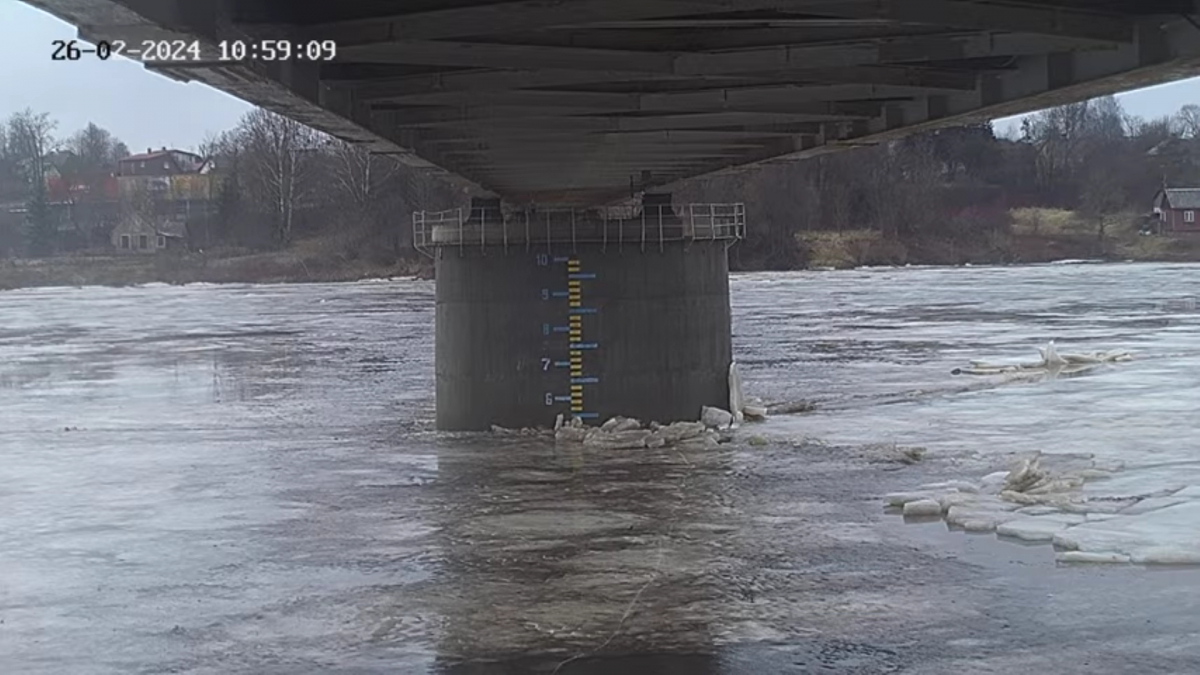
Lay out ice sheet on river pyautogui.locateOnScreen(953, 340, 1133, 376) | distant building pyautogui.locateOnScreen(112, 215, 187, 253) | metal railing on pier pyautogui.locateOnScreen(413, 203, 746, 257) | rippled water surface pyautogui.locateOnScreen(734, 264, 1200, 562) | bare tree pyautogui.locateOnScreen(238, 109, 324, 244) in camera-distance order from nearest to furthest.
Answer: rippled water surface pyautogui.locateOnScreen(734, 264, 1200, 562) < metal railing on pier pyautogui.locateOnScreen(413, 203, 746, 257) < ice sheet on river pyautogui.locateOnScreen(953, 340, 1133, 376) < bare tree pyautogui.locateOnScreen(238, 109, 324, 244) < distant building pyautogui.locateOnScreen(112, 215, 187, 253)

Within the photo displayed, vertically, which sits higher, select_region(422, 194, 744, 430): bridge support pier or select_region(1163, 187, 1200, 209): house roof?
select_region(1163, 187, 1200, 209): house roof

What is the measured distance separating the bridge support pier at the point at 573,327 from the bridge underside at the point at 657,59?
933 cm

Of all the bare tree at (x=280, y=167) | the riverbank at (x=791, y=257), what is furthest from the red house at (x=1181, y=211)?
the bare tree at (x=280, y=167)

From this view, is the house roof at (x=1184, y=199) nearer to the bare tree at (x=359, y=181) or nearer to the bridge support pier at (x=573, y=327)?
the bare tree at (x=359, y=181)

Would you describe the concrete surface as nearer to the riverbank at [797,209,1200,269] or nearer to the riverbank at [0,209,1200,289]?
the riverbank at [0,209,1200,289]

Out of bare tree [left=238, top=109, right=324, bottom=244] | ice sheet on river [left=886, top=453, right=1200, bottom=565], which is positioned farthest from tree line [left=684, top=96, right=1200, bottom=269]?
ice sheet on river [left=886, top=453, right=1200, bottom=565]

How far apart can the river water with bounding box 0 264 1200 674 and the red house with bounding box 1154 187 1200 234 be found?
8187 cm

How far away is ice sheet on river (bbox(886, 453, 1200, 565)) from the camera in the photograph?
613 inches

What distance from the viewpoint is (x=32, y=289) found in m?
106

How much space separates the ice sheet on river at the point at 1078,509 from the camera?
15.6 meters

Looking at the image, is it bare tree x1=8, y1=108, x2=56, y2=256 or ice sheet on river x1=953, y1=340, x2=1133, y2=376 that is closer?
ice sheet on river x1=953, y1=340, x2=1133, y2=376

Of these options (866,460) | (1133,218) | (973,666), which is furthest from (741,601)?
(1133,218)

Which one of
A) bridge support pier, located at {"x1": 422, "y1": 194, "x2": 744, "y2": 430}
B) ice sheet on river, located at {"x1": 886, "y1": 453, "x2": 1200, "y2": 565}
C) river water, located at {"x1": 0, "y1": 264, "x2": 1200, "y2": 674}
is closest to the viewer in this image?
river water, located at {"x1": 0, "y1": 264, "x2": 1200, "y2": 674}

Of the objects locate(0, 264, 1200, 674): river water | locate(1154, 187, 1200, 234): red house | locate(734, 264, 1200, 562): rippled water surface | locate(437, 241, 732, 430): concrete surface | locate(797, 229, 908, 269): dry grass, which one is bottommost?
locate(0, 264, 1200, 674): river water
